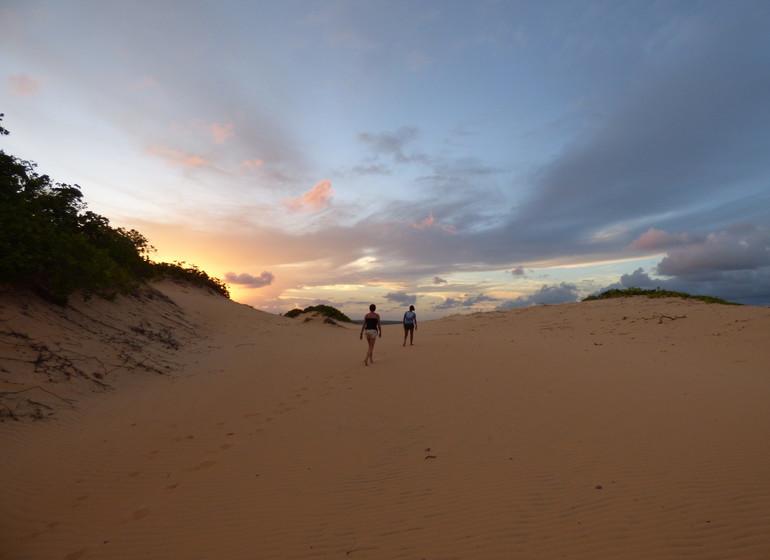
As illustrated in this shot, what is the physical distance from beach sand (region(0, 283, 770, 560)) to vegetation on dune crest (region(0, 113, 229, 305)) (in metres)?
0.80

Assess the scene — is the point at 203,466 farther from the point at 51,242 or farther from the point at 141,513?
the point at 51,242

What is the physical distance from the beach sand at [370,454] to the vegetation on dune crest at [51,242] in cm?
80

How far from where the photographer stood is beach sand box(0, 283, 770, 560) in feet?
12.2

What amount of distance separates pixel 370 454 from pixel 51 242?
379 inches

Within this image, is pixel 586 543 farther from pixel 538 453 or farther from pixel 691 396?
pixel 691 396

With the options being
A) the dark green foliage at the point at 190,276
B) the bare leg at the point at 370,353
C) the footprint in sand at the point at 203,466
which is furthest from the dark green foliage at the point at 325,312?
the footprint in sand at the point at 203,466

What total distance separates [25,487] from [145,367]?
6235mm

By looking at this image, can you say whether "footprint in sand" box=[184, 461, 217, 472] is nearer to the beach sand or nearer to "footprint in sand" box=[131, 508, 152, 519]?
the beach sand

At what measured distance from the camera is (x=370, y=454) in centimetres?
561

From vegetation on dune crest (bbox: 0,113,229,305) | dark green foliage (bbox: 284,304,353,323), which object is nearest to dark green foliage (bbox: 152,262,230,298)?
dark green foliage (bbox: 284,304,353,323)

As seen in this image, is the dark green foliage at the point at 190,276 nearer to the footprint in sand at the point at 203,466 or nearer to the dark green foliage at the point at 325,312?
the dark green foliage at the point at 325,312

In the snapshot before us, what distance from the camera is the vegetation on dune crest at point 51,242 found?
8.54 meters

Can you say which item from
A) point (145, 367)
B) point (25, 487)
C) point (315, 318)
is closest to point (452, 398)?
point (25, 487)

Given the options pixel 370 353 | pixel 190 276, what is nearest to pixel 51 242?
pixel 370 353
